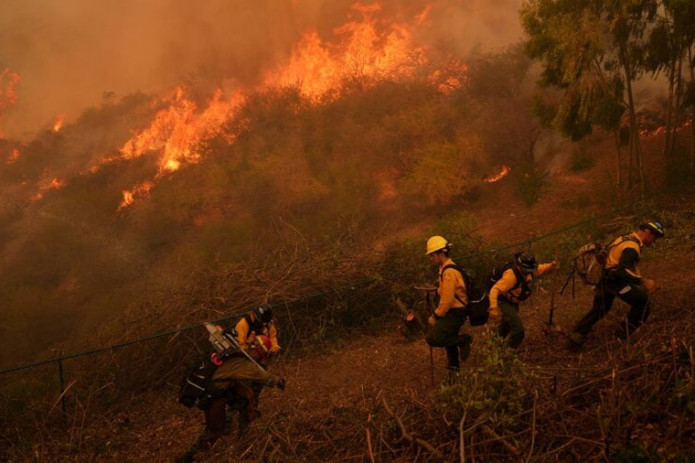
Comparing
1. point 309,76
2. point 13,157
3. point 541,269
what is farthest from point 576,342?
point 13,157

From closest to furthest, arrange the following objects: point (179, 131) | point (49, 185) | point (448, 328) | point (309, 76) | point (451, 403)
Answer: point (451, 403), point (448, 328), point (179, 131), point (309, 76), point (49, 185)

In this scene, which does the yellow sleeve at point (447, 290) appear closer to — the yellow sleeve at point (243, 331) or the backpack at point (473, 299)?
the backpack at point (473, 299)

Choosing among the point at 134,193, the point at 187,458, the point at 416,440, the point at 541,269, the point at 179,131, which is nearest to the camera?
the point at 416,440

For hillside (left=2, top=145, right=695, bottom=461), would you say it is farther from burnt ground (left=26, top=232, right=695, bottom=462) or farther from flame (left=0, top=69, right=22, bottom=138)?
flame (left=0, top=69, right=22, bottom=138)

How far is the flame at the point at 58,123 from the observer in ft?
138

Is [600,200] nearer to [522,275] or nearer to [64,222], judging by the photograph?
[522,275]

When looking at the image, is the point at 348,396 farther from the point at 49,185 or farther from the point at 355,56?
the point at 49,185

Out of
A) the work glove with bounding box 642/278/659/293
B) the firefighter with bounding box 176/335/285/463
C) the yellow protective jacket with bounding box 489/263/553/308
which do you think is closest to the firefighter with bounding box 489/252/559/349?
the yellow protective jacket with bounding box 489/263/553/308

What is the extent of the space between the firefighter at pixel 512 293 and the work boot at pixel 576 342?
785 millimetres

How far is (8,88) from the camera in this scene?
168ft

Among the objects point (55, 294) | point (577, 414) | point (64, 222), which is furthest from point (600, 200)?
point (64, 222)

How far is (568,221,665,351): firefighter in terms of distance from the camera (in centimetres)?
466

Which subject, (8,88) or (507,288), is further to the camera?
(8,88)

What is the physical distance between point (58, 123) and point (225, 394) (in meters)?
48.1
